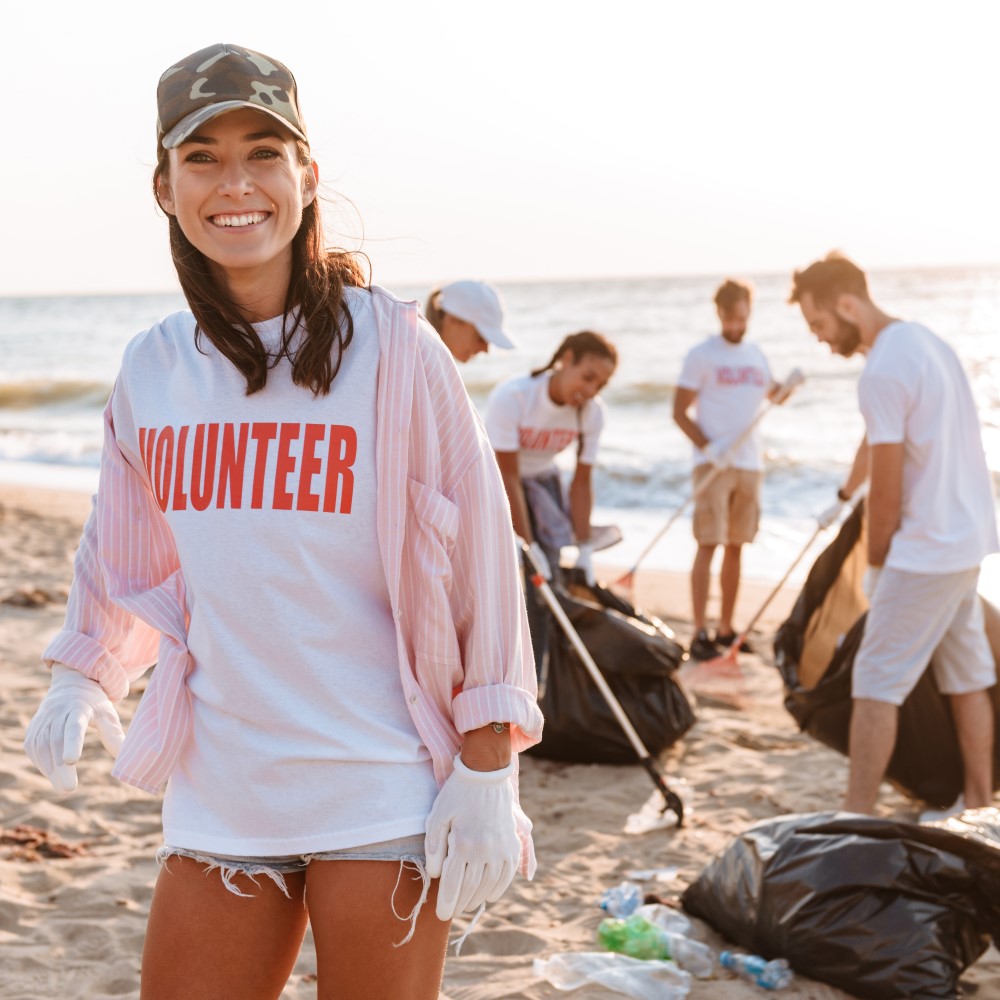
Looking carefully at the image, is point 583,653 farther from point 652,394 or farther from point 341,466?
point 652,394

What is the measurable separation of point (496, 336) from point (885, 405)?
4.77 feet

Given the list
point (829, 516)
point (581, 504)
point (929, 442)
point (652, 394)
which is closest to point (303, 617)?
point (929, 442)

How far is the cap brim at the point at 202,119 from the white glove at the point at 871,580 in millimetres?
2805

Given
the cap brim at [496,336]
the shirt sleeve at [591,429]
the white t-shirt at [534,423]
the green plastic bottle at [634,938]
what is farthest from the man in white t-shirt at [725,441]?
the green plastic bottle at [634,938]

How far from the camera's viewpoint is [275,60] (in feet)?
5.32

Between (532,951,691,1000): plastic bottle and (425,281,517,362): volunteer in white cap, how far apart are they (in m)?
2.19

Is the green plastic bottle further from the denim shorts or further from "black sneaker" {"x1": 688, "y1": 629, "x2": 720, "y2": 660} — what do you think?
"black sneaker" {"x1": 688, "y1": 629, "x2": 720, "y2": 660}

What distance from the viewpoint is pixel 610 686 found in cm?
471

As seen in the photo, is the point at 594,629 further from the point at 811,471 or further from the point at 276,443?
the point at 811,471

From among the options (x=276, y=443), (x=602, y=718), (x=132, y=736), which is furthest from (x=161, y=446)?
(x=602, y=718)

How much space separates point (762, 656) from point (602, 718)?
6.26 feet

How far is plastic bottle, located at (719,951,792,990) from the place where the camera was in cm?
298

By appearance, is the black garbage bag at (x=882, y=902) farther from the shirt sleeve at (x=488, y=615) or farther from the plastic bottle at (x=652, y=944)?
the shirt sleeve at (x=488, y=615)

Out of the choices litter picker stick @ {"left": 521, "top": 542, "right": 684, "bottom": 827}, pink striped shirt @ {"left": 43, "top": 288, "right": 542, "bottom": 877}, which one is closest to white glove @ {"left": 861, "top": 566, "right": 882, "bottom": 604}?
litter picker stick @ {"left": 521, "top": 542, "right": 684, "bottom": 827}
